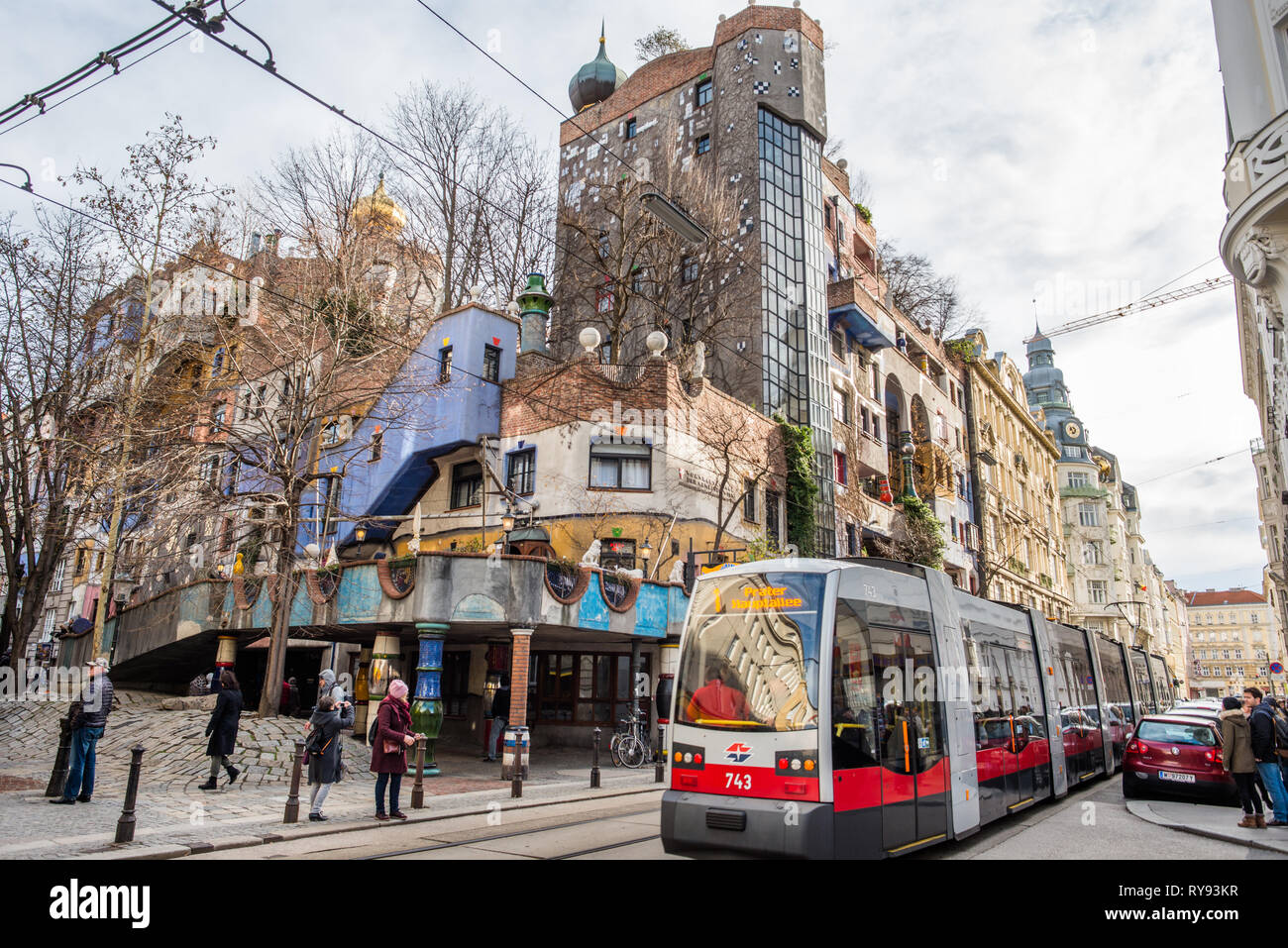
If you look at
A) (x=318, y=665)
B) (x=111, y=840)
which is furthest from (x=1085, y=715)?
(x=318, y=665)

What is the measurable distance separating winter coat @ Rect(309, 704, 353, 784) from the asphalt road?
1.04m

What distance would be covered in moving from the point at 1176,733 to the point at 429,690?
45.3 ft

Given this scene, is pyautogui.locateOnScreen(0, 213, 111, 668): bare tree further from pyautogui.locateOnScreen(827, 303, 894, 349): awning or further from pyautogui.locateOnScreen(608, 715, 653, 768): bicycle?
pyautogui.locateOnScreen(827, 303, 894, 349): awning

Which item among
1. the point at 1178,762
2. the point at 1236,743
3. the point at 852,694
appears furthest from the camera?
the point at 1178,762

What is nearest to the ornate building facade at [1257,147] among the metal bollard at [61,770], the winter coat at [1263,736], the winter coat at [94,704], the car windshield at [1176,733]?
the winter coat at [1263,736]

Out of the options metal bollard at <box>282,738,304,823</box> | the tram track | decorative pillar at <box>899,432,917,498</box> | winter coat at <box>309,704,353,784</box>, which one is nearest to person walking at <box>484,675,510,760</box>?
the tram track

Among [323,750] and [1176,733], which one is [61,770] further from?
[1176,733]

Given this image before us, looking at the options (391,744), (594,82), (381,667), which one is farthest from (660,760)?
(594,82)

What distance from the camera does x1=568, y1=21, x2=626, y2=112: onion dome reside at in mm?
43031

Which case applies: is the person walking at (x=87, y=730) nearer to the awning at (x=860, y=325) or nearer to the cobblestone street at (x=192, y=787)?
the cobblestone street at (x=192, y=787)

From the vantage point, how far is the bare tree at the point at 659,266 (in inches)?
1186

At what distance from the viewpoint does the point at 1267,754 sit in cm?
1092

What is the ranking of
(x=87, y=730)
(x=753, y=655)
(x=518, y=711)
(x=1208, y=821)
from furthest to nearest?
(x=518, y=711) < (x=1208, y=821) < (x=87, y=730) < (x=753, y=655)
